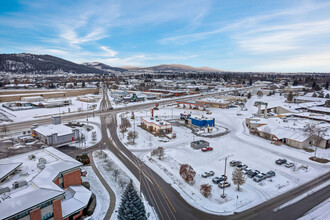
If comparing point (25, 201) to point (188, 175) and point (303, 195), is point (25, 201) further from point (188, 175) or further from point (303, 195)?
point (303, 195)

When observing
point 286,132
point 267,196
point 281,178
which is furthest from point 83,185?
point 286,132

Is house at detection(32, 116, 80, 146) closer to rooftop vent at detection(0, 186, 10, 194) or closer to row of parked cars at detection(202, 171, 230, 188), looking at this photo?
rooftop vent at detection(0, 186, 10, 194)

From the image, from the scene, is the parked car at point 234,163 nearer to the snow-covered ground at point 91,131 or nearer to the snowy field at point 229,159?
the snowy field at point 229,159

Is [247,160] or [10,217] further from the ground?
[10,217]

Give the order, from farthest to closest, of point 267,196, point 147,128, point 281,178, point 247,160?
point 147,128 < point 247,160 < point 281,178 < point 267,196

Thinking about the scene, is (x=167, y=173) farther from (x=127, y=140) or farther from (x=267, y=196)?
(x=127, y=140)

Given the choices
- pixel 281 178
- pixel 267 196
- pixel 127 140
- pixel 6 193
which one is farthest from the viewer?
pixel 127 140

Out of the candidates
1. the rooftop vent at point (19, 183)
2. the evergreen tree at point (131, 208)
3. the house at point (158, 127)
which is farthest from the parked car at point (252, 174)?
the rooftop vent at point (19, 183)
